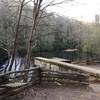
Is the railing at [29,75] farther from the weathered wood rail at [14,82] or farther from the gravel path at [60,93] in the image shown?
the gravel path at [60,93]

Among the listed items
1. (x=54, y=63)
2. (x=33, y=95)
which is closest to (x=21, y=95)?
(x=33, y=95)

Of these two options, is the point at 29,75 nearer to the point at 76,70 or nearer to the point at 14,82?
the point at 14,82

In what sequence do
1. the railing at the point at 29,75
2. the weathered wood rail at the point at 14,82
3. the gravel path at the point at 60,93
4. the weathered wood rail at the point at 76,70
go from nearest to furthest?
1. the weathered wood rail at the point at 14,82
2. the gravel path at the point at 60,93
3. the railing at the point at 29,75
4. the weathered wood rail at the point at 76,70

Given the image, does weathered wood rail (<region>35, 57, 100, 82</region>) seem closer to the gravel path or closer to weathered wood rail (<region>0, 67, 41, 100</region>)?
the gravel path

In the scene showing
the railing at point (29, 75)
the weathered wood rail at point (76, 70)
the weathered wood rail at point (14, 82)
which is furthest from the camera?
the weathered wood rail at point (76, 70)

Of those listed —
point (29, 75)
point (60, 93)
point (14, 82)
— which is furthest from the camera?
point (29, 75)

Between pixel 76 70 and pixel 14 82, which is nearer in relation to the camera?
pixel 14 82

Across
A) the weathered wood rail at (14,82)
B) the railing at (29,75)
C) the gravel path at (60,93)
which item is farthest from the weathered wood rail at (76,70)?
the weathered wood rail at (14,82)

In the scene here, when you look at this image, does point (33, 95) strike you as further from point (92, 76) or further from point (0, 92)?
point (92, 76)

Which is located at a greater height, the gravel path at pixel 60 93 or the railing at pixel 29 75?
the railing at pixel 29 75

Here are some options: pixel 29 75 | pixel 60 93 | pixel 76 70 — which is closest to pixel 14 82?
pixel 29 75

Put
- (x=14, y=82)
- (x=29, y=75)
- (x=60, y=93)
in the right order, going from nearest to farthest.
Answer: (x=14, y=82)
(x=60, y=93)
(x=29, y=75)

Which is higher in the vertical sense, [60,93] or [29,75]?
[29,75]

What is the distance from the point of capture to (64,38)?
3997 cm
